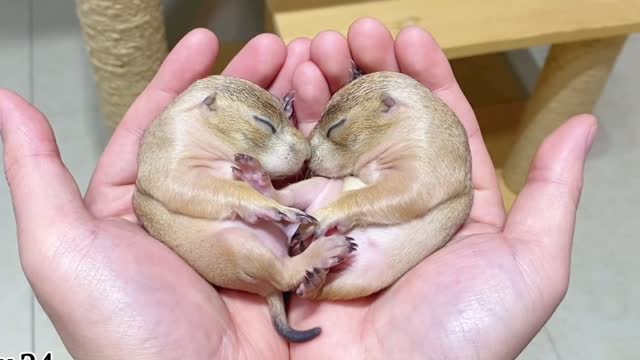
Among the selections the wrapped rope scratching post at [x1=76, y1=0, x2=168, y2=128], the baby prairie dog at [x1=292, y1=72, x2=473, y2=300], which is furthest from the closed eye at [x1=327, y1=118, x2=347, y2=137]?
the wrapped rope scratching post at [x1=76, y1=0, x2=168, y2=128]

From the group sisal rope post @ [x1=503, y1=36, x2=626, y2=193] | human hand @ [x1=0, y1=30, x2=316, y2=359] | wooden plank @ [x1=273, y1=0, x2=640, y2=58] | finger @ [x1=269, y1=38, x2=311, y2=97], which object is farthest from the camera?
sisal rope post @ [x1=503, y1=36, x2=626, y2=193]

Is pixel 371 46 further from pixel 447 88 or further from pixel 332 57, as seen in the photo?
pixel 447 88

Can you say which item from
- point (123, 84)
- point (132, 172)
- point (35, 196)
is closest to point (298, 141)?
point (132, 172)

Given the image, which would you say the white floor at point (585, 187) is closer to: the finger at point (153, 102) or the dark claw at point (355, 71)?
the finger at point (153, 102)

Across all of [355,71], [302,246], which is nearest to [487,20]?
[355,71]

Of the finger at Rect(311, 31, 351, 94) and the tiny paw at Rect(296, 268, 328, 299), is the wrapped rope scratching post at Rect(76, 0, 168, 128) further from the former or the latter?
the tiny paw at Rect(296, 268, 328, 299)

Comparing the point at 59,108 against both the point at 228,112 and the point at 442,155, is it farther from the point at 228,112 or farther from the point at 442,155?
the point at 442,155
